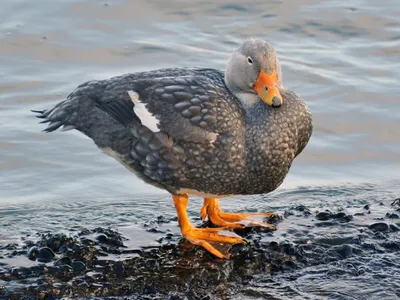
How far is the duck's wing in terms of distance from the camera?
677cm

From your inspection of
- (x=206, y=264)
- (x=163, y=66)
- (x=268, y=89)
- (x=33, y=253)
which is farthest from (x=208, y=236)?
(x=163, y=66)

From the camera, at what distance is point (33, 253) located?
6613mm

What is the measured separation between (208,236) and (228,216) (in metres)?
0.52

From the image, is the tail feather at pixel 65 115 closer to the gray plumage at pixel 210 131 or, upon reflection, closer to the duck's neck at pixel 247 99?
the gray plumage at pixel 210 131

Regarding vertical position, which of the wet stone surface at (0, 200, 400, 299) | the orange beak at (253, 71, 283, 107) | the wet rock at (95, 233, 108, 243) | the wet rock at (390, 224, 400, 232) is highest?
the orange beak at (253, 71, 283, 107)

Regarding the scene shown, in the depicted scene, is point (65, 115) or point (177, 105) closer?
point (177, 105)

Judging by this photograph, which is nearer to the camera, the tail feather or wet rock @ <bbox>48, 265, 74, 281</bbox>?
wet rock @ <bbox>48, 265, 74, 281</bbox>

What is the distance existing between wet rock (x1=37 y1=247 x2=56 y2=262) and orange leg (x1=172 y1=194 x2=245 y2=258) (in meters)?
1.07

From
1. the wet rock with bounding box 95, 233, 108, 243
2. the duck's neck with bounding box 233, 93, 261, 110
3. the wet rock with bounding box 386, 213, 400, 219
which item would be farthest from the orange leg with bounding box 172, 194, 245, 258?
the wet rock with bounding box 386, 213, 400, 219

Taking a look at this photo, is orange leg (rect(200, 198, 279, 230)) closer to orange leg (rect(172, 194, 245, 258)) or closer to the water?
orange leg (rect(172, 194, 245, 258))

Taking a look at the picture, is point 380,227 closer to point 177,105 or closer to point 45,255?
point 177,105

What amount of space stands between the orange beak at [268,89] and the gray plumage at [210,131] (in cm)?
6

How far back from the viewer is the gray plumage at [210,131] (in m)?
6.76

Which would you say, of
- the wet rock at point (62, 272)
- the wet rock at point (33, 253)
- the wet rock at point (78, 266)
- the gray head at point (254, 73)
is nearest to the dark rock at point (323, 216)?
the gray head at point (254, 73)
